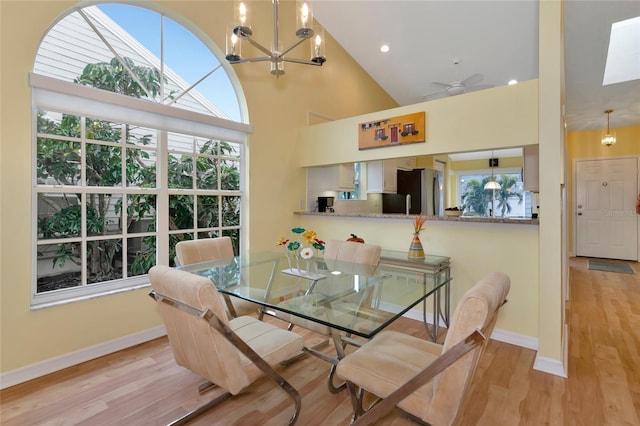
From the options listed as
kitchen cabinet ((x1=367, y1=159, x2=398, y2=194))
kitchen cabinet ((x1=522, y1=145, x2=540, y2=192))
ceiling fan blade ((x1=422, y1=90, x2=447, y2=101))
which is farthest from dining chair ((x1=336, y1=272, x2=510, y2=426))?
ceiling fan blade ((x1=422, y1=90, x2=447, y2=101))

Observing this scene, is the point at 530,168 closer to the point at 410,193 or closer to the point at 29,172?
the point at 410,193

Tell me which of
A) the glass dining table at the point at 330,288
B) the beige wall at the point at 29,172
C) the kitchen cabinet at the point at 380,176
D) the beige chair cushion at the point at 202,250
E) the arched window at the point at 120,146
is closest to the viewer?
the glass dining table at the point at 330,288

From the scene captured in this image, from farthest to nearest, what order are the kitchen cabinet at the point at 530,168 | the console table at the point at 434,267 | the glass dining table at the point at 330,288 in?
1. the kitchen cabinet at the point at 530,168
2. the console table at the point at 434,267
3. the glass dining table at the point at 330,288

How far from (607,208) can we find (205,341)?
8139 mm

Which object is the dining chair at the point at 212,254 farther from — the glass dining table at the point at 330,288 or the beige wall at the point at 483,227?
the beige wall at the point at 483,227

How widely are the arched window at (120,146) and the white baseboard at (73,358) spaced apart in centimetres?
44

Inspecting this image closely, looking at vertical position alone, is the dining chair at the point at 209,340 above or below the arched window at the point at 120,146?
below

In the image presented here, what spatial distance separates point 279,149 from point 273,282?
227 cm

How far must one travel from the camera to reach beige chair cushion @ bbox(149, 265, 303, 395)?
141cm

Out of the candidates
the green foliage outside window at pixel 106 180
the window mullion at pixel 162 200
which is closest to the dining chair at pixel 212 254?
the window mullion at pixel 162 200

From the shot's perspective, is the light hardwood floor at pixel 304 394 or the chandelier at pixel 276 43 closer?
the light hardwood floor at pixel 304 394

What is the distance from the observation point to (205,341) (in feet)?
4.78

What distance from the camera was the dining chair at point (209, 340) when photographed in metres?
1.40

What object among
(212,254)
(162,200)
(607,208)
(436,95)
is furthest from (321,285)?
(607,208)
